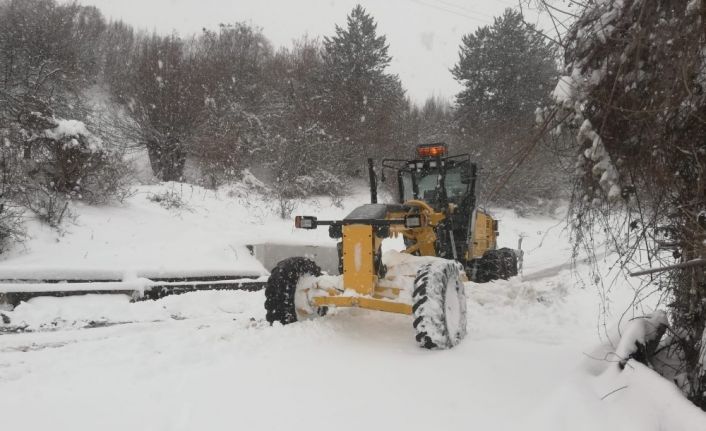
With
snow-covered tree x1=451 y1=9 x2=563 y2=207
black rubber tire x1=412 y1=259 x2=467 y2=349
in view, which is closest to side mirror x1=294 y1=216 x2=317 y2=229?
black rubber tire x1=412 y1=259 x2=467 y2=349

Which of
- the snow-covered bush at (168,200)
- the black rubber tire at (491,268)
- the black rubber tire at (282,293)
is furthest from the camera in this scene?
the snow-covered bush at (168,200)

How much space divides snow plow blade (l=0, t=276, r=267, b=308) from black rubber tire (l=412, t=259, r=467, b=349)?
4005mm

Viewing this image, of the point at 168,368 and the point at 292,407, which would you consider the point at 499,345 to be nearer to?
the point at 292,407

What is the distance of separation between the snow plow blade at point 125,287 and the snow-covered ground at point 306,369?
161 mm

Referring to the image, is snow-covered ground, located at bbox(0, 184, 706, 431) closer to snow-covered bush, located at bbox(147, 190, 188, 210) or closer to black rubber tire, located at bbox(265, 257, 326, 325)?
black rubber tire, located at bbox(265, 257, 326, 325)

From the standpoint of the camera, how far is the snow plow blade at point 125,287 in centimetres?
603

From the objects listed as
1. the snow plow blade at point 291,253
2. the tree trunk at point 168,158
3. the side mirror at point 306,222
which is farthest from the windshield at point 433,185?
the tree trunk at point 168,158

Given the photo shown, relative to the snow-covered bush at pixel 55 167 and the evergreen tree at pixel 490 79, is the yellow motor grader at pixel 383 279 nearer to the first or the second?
the snow-covered bush at pixel 55 167

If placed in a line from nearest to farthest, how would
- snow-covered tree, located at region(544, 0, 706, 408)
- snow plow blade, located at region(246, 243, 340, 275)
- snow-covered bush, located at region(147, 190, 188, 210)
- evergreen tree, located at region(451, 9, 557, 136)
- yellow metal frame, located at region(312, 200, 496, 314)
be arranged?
snow-covered tree, located at region(544, 0, 706, 408) → yellow metal frame, located at region(312, 200, 496, 314) → snow plow blade, located at region(246, 243, 340, 275) → snow-covered bush, located at region(147, 190, 188, 210) → evergreen tree, located at region(451, 9, 557, 136)

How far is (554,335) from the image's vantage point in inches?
206

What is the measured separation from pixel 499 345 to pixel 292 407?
7.47 ft

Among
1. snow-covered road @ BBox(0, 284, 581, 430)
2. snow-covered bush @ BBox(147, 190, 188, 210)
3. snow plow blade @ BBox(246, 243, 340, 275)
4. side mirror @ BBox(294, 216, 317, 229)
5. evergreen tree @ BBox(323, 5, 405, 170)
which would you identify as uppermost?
evergreen tree @ BBox(323, 5, 405, 170)

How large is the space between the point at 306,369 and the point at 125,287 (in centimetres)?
379

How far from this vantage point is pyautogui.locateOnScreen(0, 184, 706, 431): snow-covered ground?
3123mm
